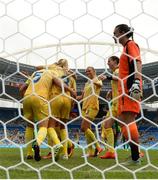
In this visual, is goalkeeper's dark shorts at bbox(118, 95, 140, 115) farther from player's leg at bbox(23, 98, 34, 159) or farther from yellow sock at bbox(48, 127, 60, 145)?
player's leg at bbox(23, 98, 34, 159)

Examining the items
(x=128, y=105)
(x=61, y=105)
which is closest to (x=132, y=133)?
(x=128, y=105)

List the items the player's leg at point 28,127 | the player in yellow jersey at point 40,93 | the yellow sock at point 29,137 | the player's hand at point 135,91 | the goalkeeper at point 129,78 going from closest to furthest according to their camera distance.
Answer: the player's hand at point 135,91, the goalkeeper at point 129,78, the player in yellow jersey at point 40,93, the player's leg at point 28,127, the yellow sock at point 29,137

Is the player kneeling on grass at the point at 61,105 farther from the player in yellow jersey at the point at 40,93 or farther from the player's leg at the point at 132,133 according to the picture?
the player's leg at the point at 132,133

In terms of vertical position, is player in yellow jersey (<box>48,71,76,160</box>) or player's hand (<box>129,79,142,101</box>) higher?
player in yellow jersey (<box>48,71,76,160</box>)

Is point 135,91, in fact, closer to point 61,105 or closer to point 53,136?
point 53,136

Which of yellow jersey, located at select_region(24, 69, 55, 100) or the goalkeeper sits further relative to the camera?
yellow jersey, located at select_region(24, 69, 55, 100)

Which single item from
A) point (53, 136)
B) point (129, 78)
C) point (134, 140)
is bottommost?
point (134, 140)

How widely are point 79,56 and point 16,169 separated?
0.86 m

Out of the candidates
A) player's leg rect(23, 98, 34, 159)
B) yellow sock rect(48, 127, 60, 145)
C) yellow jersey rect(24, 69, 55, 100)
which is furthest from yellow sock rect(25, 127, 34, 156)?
yellow jersey rect(24, 69, 55, 100)

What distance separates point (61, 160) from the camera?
134 inches

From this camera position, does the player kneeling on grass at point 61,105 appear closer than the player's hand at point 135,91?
No

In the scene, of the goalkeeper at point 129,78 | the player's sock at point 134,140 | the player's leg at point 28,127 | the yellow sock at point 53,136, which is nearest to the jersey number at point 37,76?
the player's leg at point 28,127

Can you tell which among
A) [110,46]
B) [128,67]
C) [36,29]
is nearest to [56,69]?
[110,46]

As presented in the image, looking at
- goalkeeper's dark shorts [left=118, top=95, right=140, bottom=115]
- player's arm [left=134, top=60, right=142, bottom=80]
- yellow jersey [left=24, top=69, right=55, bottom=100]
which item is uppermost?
yellow jersey [left=24, top=69, right=55, bottom=100]
